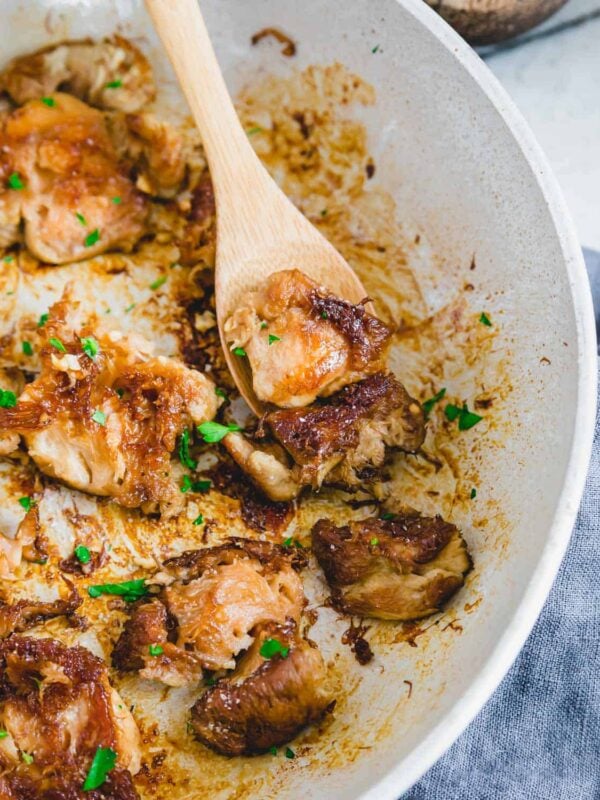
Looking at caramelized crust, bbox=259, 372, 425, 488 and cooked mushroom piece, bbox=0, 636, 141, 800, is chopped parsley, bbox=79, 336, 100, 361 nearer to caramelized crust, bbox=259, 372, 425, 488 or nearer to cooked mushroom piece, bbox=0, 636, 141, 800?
caramelized crust, bbox=259, 372, 425, 488

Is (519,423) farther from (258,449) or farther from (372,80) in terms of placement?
(372,80)

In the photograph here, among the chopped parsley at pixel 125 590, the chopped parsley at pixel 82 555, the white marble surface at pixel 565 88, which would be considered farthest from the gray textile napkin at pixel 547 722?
the white marble surface at pixel 565 88

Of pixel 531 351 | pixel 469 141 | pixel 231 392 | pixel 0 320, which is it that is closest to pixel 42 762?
pixel 231 392

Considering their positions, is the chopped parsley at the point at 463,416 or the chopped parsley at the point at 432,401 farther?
the chopped parsley at the point at 432,401

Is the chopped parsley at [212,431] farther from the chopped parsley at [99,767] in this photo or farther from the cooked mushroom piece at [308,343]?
the chopped parsley at [99,767]

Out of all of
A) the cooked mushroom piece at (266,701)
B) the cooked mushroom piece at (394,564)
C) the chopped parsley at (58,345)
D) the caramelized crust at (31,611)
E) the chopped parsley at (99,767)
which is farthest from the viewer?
the chopped parsley at (58,345)

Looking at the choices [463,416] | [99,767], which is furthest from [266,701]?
[463,416]

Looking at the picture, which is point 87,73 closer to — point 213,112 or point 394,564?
point 213,112
